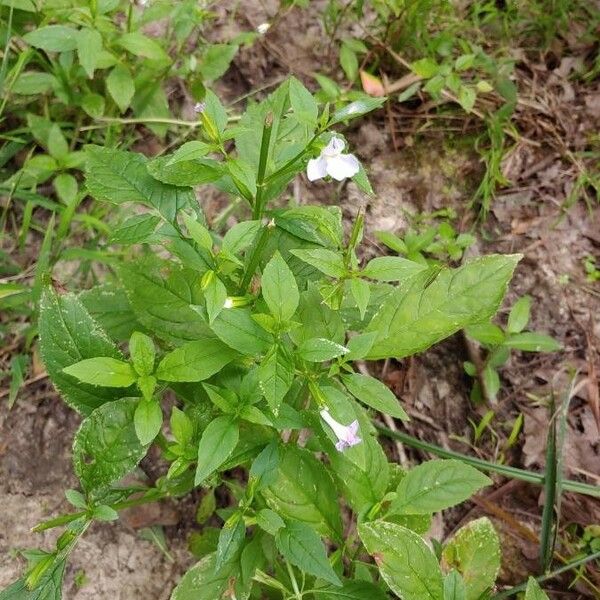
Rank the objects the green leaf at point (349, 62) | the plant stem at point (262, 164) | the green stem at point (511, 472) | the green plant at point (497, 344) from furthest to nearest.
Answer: the green leaf at point (349, 62) < the green plant at point (497, 344) < the green stem at point (511, 472) < the plant stem at point (262, 164)

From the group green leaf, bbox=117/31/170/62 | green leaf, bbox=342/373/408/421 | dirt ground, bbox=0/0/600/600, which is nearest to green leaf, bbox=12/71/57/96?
green leaf, bbox=117/31/170/62

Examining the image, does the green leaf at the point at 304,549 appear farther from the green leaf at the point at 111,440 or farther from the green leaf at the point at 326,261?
the green leaf at the point at 326,261

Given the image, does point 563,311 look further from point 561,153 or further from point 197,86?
point 197,86

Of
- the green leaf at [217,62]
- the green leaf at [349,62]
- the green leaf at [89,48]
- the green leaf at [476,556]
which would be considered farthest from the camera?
the green leaf at [349,62]

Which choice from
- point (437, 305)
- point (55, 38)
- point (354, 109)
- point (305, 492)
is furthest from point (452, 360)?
point (55, 38)

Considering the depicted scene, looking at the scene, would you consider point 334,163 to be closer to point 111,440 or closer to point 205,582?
point 111,440

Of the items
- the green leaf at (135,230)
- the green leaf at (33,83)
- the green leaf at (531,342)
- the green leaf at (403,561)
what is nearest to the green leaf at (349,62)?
the green leaf at (33,83)
